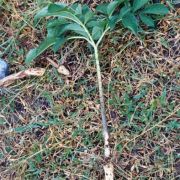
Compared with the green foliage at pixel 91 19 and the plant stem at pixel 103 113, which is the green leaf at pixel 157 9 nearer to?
the green foliage at pixel 91 19

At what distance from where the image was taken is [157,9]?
191 centimetres

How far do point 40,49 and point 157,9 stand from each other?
0.56 metres

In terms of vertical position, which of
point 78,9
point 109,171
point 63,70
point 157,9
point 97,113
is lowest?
point 109,171

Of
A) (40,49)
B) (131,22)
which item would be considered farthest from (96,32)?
(40,49)

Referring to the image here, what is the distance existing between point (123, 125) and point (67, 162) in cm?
30

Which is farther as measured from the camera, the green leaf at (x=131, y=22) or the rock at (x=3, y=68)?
the rock at (x=3, y=68)

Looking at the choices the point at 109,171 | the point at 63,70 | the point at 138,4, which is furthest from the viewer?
the point at 63,70

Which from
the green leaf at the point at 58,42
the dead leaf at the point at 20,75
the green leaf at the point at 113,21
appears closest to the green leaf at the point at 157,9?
the green leaf at the point at 113,21

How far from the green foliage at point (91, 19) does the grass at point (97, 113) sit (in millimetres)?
81

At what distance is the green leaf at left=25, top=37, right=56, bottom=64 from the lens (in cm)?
195

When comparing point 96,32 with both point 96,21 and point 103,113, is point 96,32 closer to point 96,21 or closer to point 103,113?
point 96,21

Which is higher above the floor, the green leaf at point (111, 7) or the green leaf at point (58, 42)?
the green leaf at point (111, 7)

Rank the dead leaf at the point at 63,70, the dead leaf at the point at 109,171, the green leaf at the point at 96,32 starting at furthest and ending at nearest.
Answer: the dead leaf at the point at 63,70, the green leaf at the point at 96,32, the dead leaf at the point at 109,171

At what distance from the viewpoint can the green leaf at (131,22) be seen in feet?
6.08
